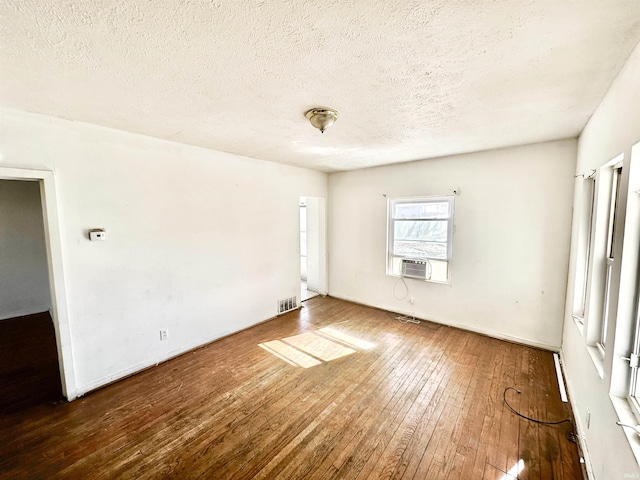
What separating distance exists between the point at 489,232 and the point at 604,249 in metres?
1.68

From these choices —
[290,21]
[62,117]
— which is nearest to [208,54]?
[290,21]

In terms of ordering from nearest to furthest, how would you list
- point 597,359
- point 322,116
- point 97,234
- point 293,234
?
point 597,359 < point 322,116 < point 97,234 < point 293,234

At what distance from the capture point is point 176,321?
3264 mm

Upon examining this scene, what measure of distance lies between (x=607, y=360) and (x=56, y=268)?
4.14m

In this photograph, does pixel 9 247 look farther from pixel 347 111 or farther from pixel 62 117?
pixel 347 111

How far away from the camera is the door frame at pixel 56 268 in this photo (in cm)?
230

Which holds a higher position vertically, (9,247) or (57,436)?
(9,247)

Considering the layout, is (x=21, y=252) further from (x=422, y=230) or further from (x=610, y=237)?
(x=610, y=237)

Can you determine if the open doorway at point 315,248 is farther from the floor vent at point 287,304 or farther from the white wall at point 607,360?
the white wall at point 607,360

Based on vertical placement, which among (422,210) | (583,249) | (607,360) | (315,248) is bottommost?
(607,360)

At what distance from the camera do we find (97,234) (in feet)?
8.40

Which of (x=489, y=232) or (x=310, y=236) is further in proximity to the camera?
(x=310, y=236)

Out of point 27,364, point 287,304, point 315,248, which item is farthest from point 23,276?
point 315,248

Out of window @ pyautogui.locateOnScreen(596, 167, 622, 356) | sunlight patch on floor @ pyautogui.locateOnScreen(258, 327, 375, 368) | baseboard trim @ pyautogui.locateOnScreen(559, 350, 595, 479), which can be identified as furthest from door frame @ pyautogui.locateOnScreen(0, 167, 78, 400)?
window @ pyautogui.locateOnScreen(596, 167, 622, 356)
